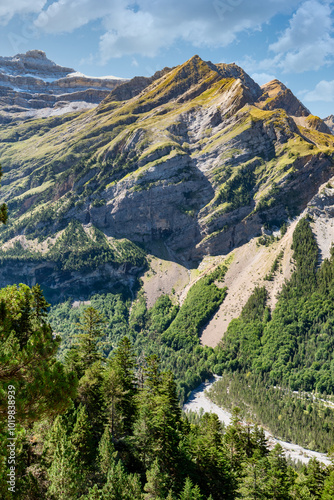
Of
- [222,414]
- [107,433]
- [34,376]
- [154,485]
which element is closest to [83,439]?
[107,433]

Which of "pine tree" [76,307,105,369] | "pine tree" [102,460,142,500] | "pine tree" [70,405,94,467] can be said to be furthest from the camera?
"pine tree" [76,307,105,369]

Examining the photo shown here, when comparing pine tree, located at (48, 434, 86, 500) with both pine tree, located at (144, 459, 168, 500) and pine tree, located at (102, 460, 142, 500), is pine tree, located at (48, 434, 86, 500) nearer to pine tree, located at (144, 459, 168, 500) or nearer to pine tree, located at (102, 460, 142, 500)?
pine tree, located at (102, 460, 142, 500)

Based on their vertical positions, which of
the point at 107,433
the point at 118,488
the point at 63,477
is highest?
the point at 63,477

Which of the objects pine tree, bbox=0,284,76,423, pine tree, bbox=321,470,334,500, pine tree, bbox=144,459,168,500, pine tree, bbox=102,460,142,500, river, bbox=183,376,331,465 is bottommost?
river, bbox=183,376,331,465

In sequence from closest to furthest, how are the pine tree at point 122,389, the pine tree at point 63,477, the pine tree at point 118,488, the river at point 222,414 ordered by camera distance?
the pine tree at point 63,477 → the pine tree at point 118,488 → the pine tree at point 122,389 → the river at point 222,414

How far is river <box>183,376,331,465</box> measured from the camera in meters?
118

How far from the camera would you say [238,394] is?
155 meters

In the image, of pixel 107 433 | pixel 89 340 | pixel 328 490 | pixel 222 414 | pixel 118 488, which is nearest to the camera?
pixel 118 488

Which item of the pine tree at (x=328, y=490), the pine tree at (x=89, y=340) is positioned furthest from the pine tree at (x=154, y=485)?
the pine tree at (x=328, y=490)

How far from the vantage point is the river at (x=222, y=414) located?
118 m

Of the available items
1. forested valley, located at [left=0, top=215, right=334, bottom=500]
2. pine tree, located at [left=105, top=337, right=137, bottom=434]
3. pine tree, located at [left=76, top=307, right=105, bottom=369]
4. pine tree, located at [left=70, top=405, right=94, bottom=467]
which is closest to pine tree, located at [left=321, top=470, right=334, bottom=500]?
forested valley, located at [left=0, top=215, right=334, bottom=500]

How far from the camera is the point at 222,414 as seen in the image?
14562 cm

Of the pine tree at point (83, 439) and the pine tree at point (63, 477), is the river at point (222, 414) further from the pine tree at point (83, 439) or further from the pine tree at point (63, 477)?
the pine tree at point (63, 477)

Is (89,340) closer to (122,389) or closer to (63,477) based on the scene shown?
(122,389)
